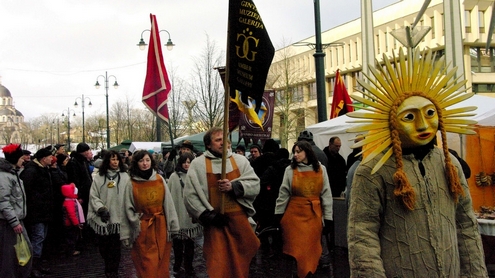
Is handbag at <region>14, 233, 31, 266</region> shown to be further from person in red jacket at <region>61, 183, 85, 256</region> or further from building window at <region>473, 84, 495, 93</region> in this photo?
building window at <region>473, 84, 495, 93</region>

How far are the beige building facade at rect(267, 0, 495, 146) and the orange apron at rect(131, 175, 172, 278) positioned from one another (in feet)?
Result: 95.3

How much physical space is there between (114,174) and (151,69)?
3016mm

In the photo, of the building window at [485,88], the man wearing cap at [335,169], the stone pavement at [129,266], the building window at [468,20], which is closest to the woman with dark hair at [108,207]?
the stone pavement at [129,266]

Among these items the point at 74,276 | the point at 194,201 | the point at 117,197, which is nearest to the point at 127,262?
the point at 74,276

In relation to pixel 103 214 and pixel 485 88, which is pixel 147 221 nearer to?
pixel 103 214

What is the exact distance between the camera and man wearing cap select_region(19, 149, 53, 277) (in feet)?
26.6

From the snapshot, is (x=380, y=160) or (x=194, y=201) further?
(x=194, y=201)

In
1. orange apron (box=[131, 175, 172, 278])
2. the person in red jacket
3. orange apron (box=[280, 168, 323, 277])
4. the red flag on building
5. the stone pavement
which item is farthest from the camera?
the person in red jacket

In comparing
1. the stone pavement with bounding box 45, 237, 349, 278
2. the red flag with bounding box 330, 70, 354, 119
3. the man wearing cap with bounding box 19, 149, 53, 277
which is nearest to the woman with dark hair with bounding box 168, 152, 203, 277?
the stone pavement with bounding box 45, 237, 349, 278

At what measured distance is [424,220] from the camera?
2.90 m

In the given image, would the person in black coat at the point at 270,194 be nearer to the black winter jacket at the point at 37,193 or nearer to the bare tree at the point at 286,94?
the black winter jacket at the point at 37,193

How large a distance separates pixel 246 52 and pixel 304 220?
2.47 metres

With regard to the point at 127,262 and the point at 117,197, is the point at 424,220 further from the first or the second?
the point at 127,262

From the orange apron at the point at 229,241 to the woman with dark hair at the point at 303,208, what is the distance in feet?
4.34
